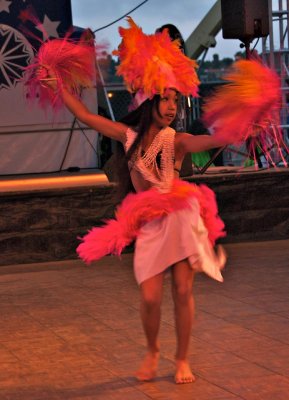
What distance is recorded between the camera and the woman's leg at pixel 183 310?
4957 millimetres

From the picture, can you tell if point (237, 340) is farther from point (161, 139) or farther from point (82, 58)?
point (82, 58)

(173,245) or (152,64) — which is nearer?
(173,245)

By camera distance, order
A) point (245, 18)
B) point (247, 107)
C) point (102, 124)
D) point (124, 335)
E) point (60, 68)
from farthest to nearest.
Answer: point (245, 18) → point (124, 335) → point (60, 68) → point (102, 124) → point (247, 107)

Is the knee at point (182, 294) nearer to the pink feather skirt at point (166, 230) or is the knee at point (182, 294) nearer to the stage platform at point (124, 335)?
the pink feather skirt at point (166, 230)

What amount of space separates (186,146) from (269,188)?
544 cm

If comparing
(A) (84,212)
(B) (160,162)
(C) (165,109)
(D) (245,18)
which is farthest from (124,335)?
(D) (245,18)

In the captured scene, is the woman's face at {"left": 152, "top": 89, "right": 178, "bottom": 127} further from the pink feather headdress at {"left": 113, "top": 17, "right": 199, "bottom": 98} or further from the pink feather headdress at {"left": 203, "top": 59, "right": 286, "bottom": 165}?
the pink feather headdress at {"left": 203, "top": 59, "right": 286, "bottom": 165}

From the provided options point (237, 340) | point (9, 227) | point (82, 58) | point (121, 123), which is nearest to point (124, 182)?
point (121, 123)

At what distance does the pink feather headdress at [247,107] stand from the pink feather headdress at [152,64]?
0.24 m

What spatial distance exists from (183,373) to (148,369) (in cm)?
19

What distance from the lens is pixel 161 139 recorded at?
511 cm

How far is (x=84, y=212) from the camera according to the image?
9695mm

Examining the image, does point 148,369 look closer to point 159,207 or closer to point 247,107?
point 159,207

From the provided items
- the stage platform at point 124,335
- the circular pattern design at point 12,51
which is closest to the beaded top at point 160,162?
the stage platform at point 124,335
